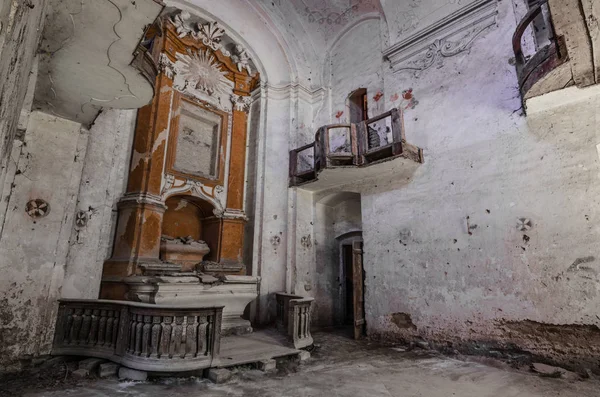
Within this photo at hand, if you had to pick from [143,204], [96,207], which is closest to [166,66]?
[143,204]

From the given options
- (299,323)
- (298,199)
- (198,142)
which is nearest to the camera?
(299,323)

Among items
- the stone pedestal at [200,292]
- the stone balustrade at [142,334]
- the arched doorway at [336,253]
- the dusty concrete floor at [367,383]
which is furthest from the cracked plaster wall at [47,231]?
the arched doorway at [336,253]

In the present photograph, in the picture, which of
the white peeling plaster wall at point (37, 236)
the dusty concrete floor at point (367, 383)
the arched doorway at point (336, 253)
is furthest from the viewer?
the arched doorway at point (336, 253)

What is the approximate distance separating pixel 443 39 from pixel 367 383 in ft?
21.8

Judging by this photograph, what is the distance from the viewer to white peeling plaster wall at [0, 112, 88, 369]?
161 inches

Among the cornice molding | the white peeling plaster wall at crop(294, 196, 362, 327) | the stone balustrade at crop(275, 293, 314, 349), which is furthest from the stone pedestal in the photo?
the cornice molding

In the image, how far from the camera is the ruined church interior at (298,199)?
378 cm

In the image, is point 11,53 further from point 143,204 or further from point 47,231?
point 143,204

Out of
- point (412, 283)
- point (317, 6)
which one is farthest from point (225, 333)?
point (317, 6)

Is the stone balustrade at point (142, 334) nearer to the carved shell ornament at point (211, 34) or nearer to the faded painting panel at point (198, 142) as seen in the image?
the faded painting panel at point (198, 142)

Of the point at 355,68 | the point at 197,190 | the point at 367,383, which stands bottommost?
the point at 367,383

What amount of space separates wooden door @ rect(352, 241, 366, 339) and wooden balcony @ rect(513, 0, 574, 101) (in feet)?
13.4

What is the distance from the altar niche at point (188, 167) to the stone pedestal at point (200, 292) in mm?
102

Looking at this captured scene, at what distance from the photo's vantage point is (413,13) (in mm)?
7328
